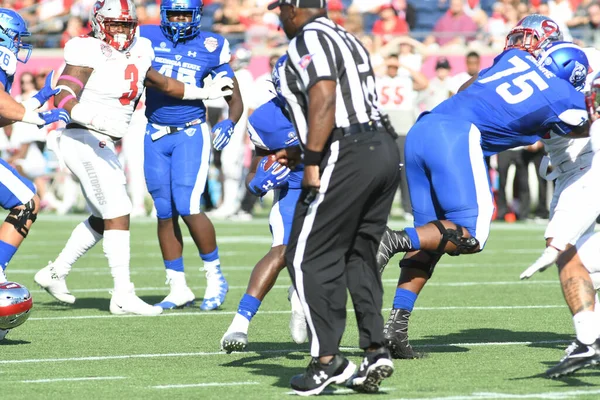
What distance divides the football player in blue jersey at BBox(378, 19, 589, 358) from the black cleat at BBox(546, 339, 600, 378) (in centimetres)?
90

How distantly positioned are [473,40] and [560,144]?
1254 cm

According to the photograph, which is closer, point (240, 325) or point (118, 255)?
point (240, 325)

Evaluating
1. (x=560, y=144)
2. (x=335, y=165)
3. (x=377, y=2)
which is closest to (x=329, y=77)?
(x=335, y=165)

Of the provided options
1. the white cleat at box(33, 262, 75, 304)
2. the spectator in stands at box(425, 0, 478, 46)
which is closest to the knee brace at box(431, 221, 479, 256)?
the white cleat at box(33, 262, 75, 304)

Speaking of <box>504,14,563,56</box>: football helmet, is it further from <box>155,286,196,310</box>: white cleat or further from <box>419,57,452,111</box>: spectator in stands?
<box>419,57,452,111</box>: spectator in stands

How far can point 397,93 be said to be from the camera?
16094 mm

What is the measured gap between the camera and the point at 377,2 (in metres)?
19.9

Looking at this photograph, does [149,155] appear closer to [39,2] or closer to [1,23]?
[1,23]

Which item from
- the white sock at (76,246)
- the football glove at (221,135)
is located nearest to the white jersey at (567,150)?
the football glove at (221,135)

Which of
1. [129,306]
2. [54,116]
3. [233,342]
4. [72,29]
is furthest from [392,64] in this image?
[233,342]

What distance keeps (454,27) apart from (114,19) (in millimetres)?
11665

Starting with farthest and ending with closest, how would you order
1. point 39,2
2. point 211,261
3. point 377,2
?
point 39,2 < point 377,2 < point 211,261

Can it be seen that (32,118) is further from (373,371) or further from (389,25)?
(389,25)

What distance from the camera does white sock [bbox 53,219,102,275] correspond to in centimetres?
820
